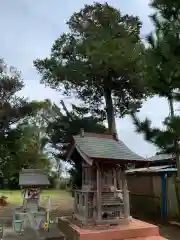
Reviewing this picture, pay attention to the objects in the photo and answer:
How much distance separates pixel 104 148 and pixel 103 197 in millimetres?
1223

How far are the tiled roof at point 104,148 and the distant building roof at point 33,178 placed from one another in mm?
3335

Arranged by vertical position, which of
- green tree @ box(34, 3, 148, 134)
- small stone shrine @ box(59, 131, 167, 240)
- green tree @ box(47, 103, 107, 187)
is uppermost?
green tree @ box(34, 3, 148, 134)

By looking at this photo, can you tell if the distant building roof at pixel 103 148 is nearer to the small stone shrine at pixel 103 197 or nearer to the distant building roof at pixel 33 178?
the small stone shrine at pixel 103 197

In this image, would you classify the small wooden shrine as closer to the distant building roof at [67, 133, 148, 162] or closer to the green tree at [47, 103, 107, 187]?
the distant building roof at [67, 133, 148, 162]

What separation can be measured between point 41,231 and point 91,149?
10.8 feet

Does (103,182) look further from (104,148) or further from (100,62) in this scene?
(100,62)

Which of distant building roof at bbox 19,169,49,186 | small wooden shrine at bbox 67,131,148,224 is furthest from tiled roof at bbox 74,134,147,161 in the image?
distant building roof at bbox 19,169,49,186

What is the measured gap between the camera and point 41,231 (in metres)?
8.23

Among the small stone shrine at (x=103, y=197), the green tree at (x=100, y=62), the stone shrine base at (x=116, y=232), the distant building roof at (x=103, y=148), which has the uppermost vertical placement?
the green tree at (x=100, y=62)

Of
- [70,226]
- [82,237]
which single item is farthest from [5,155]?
[82,237]

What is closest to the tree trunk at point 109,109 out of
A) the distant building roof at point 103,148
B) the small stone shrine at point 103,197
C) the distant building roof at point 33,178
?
the distant building roof at point 33,178

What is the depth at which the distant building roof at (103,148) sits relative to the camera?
6652mm

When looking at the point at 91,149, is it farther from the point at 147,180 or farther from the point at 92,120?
the point at 92,120

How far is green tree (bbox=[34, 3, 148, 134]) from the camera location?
39.4 feet
